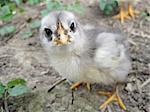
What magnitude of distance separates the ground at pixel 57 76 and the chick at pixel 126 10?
0.14m

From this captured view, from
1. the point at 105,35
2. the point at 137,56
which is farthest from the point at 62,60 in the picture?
the point at 137,56

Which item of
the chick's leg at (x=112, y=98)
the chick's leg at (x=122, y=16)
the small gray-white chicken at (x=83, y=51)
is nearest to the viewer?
the small gray-white chicken at (x=83, y=51)

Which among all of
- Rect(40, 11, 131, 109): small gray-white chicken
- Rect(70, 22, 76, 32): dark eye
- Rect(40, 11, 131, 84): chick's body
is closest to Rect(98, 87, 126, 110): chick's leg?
Rect(40, 11, 131, 109): small gray-white chicken

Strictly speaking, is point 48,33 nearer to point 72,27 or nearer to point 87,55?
point 72,27

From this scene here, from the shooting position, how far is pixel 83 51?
3387mm

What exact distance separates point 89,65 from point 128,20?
1.68 meters

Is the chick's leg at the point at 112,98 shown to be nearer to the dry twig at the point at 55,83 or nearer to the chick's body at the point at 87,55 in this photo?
the chick's body at the point at 87,55

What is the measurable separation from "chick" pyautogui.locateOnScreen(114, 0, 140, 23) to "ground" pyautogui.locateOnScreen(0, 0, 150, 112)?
0.14 metres

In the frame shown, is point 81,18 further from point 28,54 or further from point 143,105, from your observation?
point 143,105

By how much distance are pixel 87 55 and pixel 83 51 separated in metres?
0.04

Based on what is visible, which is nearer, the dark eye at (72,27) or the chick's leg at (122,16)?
the dark eye at (72,27)

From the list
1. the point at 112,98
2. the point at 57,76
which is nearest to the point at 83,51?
the point at 112,98

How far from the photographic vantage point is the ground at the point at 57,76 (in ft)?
11.9

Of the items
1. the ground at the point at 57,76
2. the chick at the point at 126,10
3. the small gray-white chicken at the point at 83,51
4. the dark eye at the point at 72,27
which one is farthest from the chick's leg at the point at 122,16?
the dark eye at the point at 72,27
